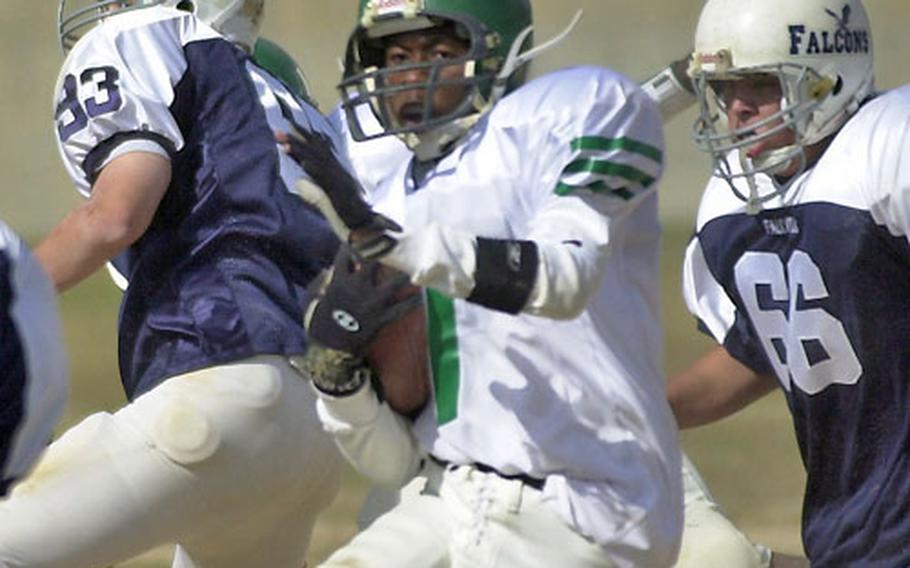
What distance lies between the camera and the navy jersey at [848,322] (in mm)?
4855

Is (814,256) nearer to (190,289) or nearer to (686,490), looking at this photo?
(686,490)

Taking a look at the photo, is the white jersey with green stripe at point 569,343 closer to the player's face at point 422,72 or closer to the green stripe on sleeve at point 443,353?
the green stripe on sleeve at point 443,353

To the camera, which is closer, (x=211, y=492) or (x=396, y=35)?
(x=396, y=35)

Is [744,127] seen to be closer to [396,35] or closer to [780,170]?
[780,170]

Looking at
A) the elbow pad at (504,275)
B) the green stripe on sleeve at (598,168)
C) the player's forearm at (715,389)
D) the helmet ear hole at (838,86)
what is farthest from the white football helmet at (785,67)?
the elbow pad at (504,275)

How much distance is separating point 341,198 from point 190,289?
148cm

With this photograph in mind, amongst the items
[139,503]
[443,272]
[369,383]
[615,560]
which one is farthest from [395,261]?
[139,503]

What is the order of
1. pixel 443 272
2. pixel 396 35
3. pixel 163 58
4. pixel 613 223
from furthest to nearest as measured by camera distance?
pixel 163 58
pixel 396 35
pixel 613 223
pixel 443 272

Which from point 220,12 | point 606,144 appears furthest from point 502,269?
point 220,12

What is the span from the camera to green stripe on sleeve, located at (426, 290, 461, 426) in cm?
420

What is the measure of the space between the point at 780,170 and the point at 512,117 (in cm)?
107

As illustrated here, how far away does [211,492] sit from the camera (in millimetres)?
5188

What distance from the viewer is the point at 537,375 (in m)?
4.16

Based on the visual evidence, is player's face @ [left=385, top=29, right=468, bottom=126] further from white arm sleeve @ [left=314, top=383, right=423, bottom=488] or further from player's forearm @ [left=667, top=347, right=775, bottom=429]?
player's forearm @ [left=667, top=347, right=775, bottom=429]
